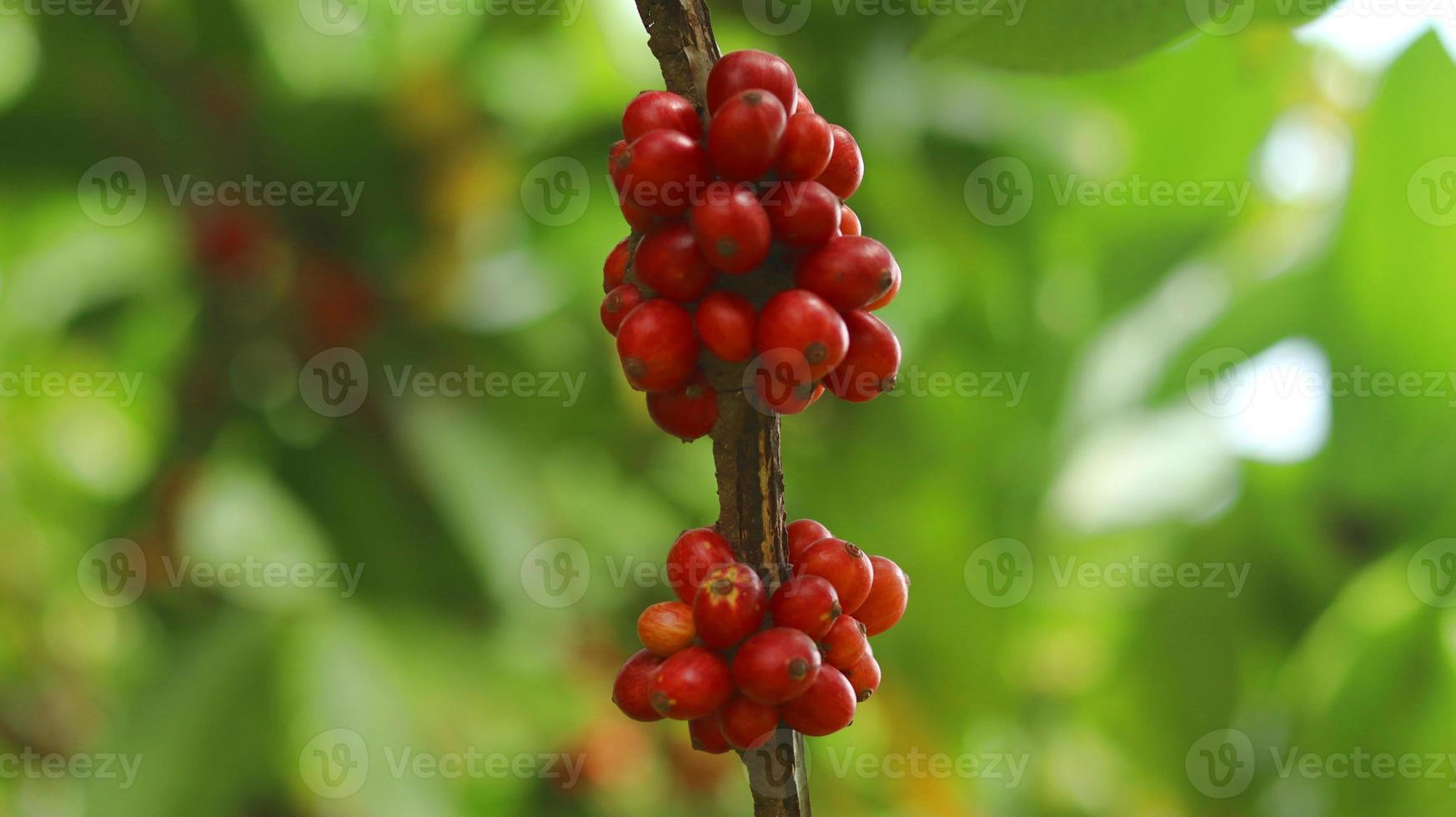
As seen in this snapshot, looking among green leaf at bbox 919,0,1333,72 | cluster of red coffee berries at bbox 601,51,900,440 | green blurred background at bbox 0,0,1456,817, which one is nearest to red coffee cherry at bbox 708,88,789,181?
cluster of red coffee berries at bbox 601,51,900,440

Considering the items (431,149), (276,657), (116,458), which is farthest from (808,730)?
(116,458)

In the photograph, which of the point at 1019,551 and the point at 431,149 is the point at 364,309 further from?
the point at 1019,551

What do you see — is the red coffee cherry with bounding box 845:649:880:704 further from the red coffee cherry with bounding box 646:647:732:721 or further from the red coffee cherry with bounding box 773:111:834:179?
the red coffee cherry with bounding box 773:111:834:179

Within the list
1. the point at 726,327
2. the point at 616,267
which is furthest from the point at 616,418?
the point at 726,327

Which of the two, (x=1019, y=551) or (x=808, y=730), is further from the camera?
(x=1019, y=551)

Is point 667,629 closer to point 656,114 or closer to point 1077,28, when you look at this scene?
point 656,114

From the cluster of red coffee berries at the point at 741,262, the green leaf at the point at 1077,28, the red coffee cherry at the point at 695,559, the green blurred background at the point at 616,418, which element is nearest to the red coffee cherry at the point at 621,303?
the cluster of red coffee berries at the point at 741,262
